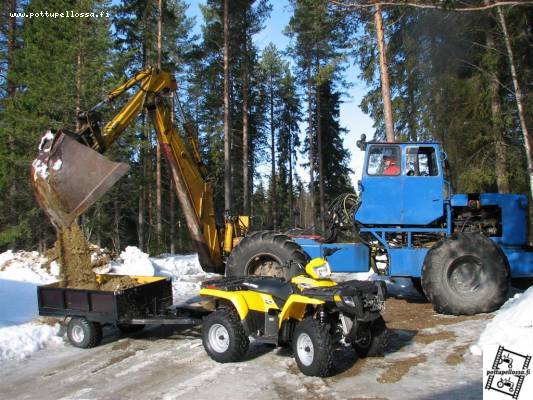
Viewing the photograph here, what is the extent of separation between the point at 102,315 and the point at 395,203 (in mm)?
5565

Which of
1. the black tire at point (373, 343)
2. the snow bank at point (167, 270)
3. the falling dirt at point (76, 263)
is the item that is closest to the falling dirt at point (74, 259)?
the falling dirt at point (76, 263)

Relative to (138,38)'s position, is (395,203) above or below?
below

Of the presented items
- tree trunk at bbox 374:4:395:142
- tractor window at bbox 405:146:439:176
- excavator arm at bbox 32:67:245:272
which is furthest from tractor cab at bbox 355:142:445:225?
tree trunk at bbox 374:4:395:142

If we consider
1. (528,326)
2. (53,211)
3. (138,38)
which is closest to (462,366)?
(528,326)

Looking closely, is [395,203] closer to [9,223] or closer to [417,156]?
[417,156]

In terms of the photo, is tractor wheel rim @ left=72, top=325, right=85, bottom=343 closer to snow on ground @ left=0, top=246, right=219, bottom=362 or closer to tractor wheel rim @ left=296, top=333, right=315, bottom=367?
snow on ground @ left=0, top=246, right=219, bottom=362

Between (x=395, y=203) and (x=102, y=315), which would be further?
(x=395, y=203)

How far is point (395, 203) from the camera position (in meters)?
9.57

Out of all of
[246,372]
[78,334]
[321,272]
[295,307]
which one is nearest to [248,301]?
[295,307]

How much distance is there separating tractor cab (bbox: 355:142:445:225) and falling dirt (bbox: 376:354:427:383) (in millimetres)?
3459

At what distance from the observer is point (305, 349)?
607cm

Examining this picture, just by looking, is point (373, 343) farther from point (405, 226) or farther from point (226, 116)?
point (226, 116)

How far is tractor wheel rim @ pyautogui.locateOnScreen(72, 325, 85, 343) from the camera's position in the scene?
26.1ft

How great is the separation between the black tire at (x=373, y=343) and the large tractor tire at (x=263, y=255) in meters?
2.80
